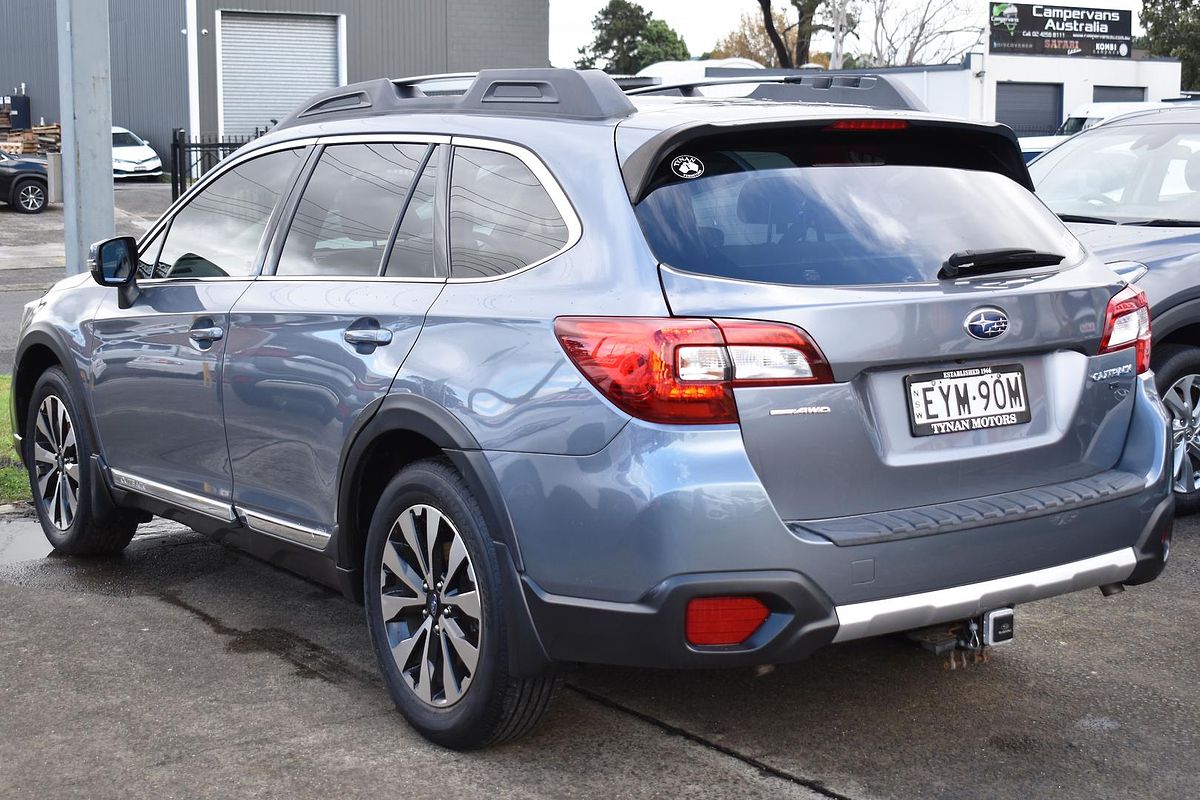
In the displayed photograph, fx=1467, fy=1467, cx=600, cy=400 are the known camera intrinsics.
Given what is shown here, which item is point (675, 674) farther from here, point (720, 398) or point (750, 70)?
point (750, 70)

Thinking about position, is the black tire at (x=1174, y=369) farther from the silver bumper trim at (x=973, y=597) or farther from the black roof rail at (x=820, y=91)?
the silver bumper trim at (x=973, y=597)

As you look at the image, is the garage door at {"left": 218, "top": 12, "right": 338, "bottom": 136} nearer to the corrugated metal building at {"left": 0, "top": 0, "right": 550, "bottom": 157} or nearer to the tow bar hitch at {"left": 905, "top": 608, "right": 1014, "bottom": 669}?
the corrugated metal building at {"left": 0, "top": 0, "right": 550, "bottom": 157}

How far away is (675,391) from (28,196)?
28.0m

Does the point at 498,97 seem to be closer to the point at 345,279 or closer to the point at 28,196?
the point at 345,279

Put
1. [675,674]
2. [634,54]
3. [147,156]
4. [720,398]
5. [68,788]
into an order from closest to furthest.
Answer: [720,398] < [68,788] < [675,674] < [147,156] < [634,54]

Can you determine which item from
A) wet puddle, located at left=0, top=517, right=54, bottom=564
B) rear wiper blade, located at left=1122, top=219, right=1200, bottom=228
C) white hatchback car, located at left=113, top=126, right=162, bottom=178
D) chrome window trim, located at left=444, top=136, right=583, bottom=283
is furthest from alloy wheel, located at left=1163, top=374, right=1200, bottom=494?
white hatchback car, located at left=113, top=126, right=162, bottom=178

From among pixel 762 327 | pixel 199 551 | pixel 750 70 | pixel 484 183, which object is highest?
pixel 750 70

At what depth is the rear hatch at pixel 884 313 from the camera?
342 cm

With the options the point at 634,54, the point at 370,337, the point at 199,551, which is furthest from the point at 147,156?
the point at 634,54

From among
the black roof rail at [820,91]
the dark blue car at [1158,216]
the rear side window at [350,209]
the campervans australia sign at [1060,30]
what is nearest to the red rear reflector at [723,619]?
the rear side window at [350,209]

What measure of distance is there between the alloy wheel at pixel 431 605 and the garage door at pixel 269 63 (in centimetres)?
3688

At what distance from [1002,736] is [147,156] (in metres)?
34.9

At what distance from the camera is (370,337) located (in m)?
4.11

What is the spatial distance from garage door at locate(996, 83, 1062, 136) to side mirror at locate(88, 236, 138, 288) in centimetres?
4808
